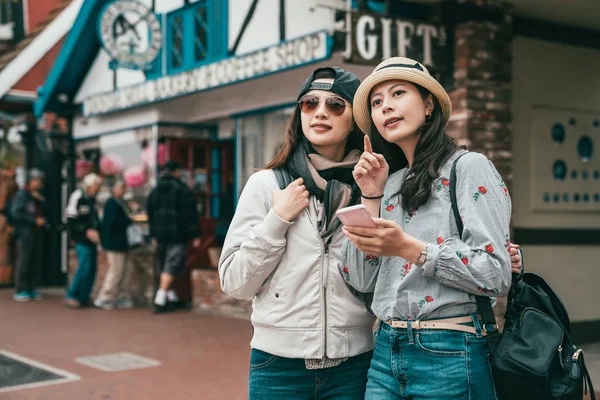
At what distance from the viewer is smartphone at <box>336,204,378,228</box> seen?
2.12 m

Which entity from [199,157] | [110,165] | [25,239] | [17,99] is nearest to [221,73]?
[199,157]

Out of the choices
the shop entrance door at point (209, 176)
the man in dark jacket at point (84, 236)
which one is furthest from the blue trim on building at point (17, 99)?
the shop entrance door at point (209, 176)

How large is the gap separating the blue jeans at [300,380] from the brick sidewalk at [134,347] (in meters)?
3.18

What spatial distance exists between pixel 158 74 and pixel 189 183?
5.66 ft

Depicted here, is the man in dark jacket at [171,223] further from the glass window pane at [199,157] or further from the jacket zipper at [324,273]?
the jacket zipper at [324,273]

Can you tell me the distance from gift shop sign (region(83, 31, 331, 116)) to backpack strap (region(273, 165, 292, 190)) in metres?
4.73

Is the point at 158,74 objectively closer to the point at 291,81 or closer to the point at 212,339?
the point at 291,81

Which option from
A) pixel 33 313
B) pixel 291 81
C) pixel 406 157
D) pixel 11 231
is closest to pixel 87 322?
pixel 33 313

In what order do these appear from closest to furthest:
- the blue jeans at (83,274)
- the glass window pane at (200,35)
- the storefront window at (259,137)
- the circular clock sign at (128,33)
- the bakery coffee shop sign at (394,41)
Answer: the bakery coffee shop sign at (394,41), the storefront window at (259,137), the circular clock sign at (128,33), the glass window pane at (200,35), the blue jeans at (83,274)

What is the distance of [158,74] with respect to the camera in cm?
1157

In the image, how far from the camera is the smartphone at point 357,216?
2115 mm

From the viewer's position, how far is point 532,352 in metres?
2.21

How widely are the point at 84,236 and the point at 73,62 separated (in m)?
3.76

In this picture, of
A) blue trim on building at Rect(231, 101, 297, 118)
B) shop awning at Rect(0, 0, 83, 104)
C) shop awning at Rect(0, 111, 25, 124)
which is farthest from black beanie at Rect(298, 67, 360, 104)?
shop awning at Rect(0, 0, 83, 104)
